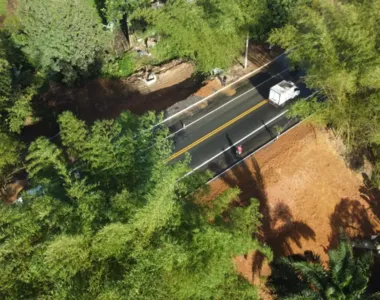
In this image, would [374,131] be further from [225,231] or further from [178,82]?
[178,82]

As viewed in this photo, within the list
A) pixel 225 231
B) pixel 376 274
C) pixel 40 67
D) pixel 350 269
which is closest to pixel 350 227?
pixel 376 274

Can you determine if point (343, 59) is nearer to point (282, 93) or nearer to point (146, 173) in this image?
point (282, 93)

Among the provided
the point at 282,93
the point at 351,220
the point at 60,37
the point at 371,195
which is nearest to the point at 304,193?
the point at 351,220

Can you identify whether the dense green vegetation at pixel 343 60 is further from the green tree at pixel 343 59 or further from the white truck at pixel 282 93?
the white truck at pixel 282 93

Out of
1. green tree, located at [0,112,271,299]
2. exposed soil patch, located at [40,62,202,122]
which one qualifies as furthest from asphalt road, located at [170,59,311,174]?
green tree, located at [0,112,271,299]

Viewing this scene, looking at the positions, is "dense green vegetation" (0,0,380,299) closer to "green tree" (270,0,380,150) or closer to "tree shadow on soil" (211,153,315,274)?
"green tree" (270,0,380,150)

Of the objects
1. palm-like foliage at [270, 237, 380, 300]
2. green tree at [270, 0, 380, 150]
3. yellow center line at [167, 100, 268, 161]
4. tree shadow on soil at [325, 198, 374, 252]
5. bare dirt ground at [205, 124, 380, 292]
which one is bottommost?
tree shadow on soil at [325, 198, 374, 252]

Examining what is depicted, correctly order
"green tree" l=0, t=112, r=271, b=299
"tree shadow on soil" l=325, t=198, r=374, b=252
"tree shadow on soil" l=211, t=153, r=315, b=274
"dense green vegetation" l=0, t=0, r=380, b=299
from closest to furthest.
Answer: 1. "green tree" l=0, t=112, r=271, b=299
2. "dense green vegetation" l=0, t=0, r=380, b=299
3. "tree shadow on soil" l=211, t=153, r=315, b=274
4. "tree shadow on soil" l=325, t=198, r=374, b=252
